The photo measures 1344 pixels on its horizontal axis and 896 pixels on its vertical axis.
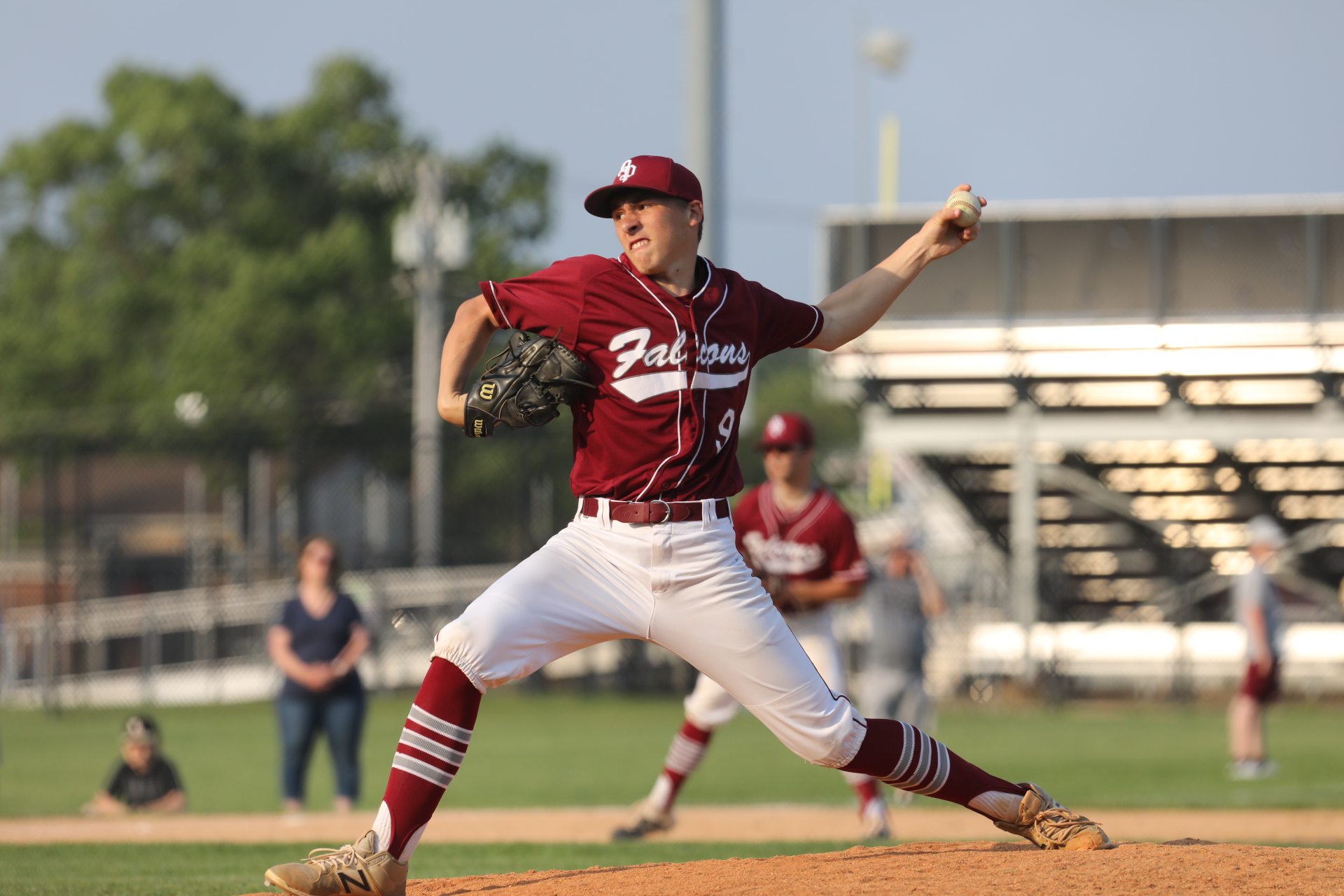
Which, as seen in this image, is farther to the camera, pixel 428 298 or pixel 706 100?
pixel 428 298

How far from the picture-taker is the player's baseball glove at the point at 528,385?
4258 mm

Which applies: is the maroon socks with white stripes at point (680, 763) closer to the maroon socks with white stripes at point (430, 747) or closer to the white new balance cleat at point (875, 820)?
the white new balance cleat at point (875, 820)

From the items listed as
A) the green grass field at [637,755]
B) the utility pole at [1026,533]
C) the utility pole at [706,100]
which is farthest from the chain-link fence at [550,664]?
the utility pole at [706,100]

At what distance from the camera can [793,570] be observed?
810 centimetres

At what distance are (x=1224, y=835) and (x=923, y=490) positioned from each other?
36.1m

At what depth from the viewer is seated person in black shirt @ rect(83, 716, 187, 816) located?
10.1 metres

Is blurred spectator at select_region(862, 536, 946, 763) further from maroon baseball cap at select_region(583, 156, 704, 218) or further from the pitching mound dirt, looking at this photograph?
maroon baseball cap at select_region(583, 156, 704, 218)

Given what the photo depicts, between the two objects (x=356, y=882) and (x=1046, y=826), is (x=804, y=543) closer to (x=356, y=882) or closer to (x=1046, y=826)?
(x=1046, y=826)

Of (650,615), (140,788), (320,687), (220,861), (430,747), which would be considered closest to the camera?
(430,747)

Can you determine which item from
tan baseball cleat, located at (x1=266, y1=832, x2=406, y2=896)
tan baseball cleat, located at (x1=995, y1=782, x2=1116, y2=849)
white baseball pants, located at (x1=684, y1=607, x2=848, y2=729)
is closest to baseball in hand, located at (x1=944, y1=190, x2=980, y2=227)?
tan baseball cleat, located at (x1=995, y1=782, x2=1116, y2=849)

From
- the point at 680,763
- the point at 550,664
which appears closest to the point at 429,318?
the point at 550,664

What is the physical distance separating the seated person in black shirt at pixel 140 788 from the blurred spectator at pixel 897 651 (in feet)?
17.7

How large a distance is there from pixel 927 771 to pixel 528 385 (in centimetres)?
177

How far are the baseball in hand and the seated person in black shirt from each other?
732cm
